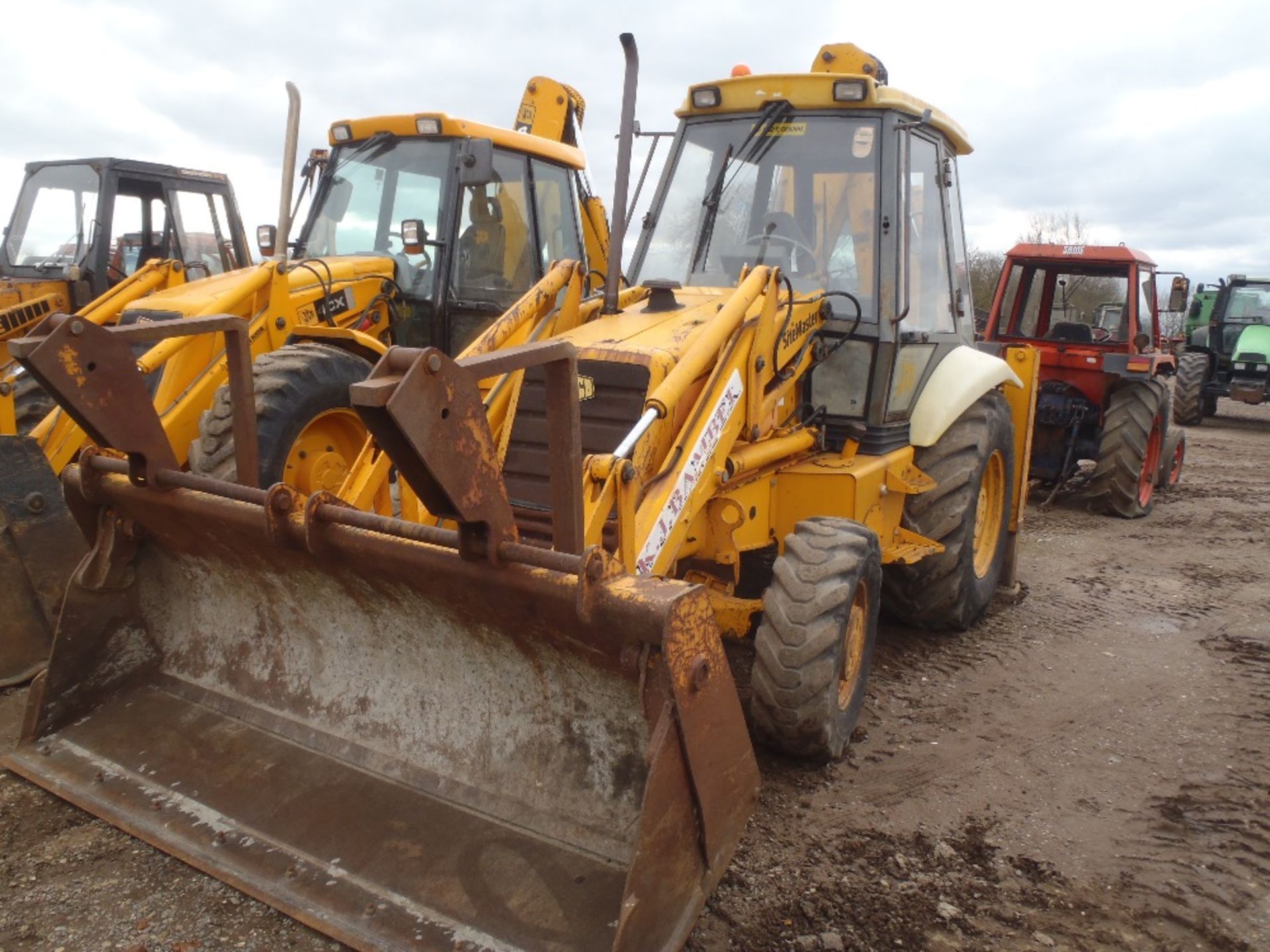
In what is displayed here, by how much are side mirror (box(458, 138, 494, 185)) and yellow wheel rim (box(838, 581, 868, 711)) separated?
3.53 m

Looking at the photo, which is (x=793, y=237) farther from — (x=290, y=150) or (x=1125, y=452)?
(x=1125, y=452)

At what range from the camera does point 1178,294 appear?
33.4 feet

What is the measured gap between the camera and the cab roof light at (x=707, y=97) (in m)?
4.68

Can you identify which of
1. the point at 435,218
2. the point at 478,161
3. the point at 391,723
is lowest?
the point at 391,723

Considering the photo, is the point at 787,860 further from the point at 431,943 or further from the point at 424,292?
the point at 424,292

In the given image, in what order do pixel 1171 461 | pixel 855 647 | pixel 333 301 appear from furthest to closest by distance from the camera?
1. pixel 1171 461
2. pixel 333 301
3. pixel 855 647

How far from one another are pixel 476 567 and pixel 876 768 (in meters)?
1.88

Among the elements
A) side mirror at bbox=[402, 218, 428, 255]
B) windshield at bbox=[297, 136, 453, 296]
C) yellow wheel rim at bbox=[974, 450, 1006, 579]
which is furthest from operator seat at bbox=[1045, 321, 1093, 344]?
side mirror at bbox=[402, 218, 428, 255]

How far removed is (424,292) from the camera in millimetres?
6133

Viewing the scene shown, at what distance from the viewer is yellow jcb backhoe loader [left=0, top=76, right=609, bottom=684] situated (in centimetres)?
416

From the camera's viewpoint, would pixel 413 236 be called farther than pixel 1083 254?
No

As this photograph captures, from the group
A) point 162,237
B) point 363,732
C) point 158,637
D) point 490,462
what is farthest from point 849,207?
point 162,237

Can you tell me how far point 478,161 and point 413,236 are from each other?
618 millimetres

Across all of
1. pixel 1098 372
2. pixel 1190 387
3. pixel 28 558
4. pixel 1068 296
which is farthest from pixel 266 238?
pixel 1190 387
